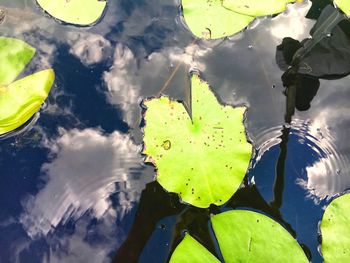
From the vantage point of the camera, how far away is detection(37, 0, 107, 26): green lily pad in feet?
6.03

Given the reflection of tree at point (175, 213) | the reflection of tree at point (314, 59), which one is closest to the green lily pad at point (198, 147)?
the reflection of tree at point (175, 213)

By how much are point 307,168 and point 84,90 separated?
3.20ft

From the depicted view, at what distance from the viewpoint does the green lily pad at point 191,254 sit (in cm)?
144

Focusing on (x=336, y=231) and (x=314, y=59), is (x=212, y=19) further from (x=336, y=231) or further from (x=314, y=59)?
(x=336, y=231)

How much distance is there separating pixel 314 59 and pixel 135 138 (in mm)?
865

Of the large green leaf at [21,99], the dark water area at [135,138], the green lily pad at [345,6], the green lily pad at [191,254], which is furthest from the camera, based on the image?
the green lily pad at [345,6]

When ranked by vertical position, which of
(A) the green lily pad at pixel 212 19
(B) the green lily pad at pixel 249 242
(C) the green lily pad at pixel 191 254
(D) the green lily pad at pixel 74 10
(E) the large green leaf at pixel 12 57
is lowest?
(C) the green lily pad at pixel 191 254

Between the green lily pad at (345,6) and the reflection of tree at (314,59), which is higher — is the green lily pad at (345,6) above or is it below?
above

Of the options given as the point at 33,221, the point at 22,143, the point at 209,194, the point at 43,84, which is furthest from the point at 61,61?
the point at 209,194

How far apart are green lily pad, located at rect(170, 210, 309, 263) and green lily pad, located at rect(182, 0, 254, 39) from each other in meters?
0.80

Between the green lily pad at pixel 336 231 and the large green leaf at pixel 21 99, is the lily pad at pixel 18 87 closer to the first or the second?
the large green leaf at pixel 21 99

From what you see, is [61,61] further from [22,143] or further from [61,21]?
[22,143]

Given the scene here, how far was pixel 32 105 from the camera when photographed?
169 cm

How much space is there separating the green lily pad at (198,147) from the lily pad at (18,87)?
1.48ft
